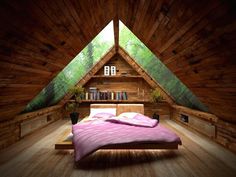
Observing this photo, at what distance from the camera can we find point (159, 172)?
2.33 metres

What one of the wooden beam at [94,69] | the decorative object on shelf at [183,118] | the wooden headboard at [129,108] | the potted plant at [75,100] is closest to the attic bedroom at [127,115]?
the decorative object on shelf at [183,118]

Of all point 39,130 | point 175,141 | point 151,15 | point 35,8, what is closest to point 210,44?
point 151,15

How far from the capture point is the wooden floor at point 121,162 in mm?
2305

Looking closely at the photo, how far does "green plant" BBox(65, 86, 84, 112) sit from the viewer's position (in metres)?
5.67

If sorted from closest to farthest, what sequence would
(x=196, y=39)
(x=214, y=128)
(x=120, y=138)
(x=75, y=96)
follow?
(x=196, y=39), (x=120, y=138), (x=214, y=128), (x=75, y=96)

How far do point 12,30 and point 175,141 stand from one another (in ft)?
8.58

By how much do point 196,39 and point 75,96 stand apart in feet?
14.8

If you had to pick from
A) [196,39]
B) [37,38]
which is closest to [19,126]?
[37,38]

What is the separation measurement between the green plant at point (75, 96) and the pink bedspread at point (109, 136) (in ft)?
8.11

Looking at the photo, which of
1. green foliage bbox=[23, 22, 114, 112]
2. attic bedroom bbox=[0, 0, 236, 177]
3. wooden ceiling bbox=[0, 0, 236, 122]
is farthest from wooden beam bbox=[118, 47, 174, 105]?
wooden ceiling bbox=[0, 0, 236, 122]

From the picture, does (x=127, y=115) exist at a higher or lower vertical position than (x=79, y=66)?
lower

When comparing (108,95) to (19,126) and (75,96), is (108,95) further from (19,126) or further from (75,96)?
(19,126)

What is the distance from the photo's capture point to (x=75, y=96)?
5988mm

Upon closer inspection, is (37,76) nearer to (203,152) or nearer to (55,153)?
(55,153)
